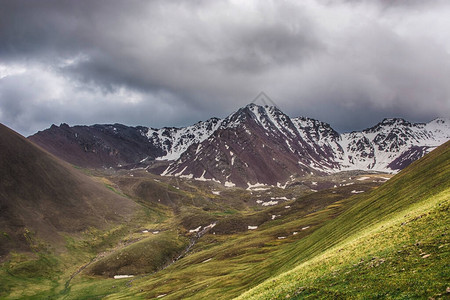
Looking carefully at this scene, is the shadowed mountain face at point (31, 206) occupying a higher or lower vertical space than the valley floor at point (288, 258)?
higher

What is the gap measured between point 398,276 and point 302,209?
583ft

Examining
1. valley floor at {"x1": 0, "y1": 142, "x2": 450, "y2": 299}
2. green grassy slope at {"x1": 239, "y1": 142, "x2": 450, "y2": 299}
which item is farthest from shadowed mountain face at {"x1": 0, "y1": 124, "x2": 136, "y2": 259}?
green grassy slope at {"x1": 239, "y1": 142, "x2": 450, "y2": 299}

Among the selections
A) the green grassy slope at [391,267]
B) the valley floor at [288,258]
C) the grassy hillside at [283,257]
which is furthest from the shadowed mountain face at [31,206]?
the green grassy slope at [391,267]

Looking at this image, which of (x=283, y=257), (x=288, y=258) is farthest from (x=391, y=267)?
(x=283, y=257)

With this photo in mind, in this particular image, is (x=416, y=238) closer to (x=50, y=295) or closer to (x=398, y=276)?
(x=398, y=276)

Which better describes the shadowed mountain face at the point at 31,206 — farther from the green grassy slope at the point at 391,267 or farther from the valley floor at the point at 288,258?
the green grassy slope at the point at 391,267

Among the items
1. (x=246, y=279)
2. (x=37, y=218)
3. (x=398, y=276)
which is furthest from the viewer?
(x=37, y=218)

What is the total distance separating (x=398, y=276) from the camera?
66.5ft

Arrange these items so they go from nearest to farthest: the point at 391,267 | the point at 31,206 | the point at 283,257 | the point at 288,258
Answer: the point at 391,267 < the point at 288,258 < the point at 283,257 < the point at 31,206

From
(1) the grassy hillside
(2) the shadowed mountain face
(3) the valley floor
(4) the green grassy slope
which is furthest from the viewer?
(2) the shadowed mountain face

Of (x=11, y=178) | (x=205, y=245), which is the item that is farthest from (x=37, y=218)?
(x=205, y=245)

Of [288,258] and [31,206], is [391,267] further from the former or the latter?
[31,206]

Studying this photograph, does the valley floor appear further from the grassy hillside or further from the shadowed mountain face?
the shadowed mountain face

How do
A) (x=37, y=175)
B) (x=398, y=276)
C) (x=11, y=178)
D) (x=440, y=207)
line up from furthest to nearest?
1. (x=37, y=175)
2. (x=11, y=178)
3. (x=440, y=207)
4. (x=398, y=276)
